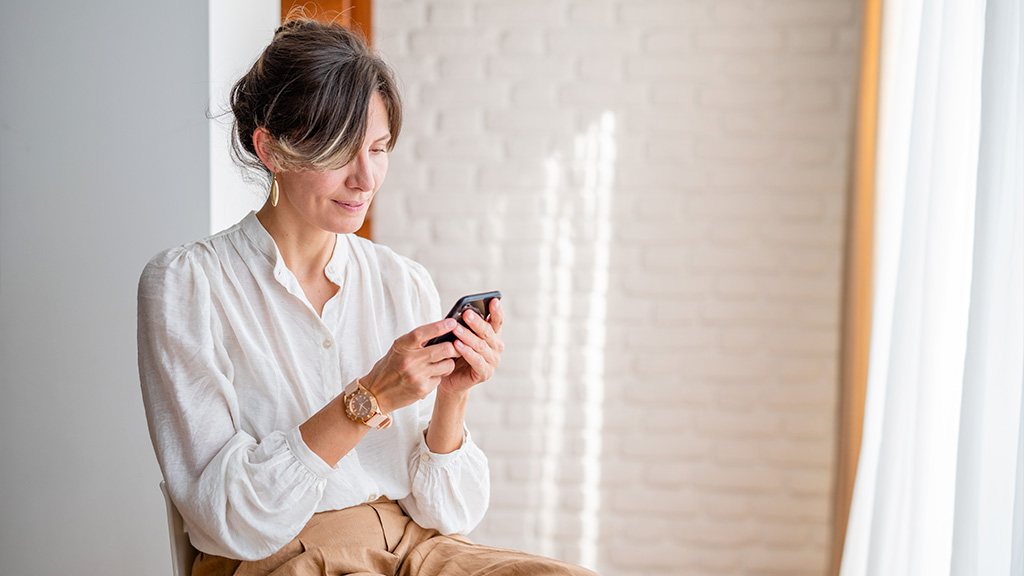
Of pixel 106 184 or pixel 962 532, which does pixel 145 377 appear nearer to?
pixel 106 184

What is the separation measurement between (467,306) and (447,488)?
340 mm

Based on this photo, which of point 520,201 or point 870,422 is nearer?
point 870,422

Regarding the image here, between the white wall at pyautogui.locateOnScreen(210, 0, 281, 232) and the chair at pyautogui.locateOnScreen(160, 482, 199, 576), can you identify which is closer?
the chair at pyautogui.locateOnScreen(160, 482, 199, 576)

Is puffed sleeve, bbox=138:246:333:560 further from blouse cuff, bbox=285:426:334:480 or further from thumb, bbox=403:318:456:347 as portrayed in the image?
thumb, bbox=403:318:456:347

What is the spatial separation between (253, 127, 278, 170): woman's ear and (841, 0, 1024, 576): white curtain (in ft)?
3.81

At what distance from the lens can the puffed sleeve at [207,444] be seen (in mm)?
1328

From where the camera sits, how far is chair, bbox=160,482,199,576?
143 cm

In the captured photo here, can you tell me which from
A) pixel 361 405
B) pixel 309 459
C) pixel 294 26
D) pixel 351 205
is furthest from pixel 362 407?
pixel 294 26

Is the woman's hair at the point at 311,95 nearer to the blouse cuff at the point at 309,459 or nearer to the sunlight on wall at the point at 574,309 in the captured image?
the blouse cuff at the point at 309,459

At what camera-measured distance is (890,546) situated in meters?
2.06

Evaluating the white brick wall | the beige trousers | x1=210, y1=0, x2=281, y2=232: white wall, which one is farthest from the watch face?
the white brick wall

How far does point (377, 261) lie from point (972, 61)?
117 cm

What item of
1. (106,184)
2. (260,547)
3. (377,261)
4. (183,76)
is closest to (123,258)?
(106,184)

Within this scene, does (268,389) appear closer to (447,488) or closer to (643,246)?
(447,488)
